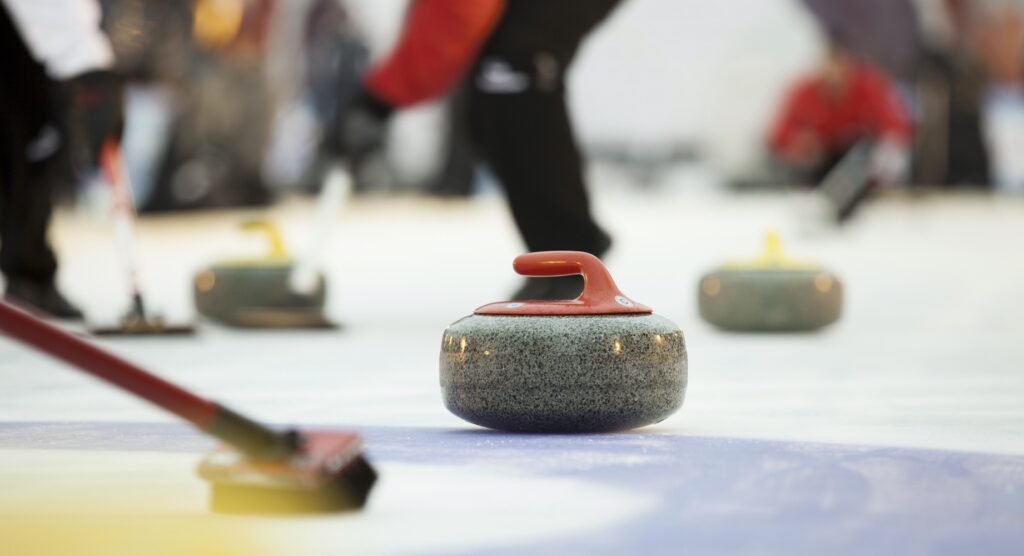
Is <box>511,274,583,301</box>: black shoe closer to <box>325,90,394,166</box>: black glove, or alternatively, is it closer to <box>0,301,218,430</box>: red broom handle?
<box>325,90,394,166</box>: black glove

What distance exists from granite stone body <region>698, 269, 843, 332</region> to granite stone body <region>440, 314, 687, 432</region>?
164cm

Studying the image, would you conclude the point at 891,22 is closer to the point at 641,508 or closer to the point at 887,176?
the point at 887,176

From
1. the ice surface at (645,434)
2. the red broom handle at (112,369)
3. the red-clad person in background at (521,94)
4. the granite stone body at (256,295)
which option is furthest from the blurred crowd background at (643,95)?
the red broom handle at (112,369)

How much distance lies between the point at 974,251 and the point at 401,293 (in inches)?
129

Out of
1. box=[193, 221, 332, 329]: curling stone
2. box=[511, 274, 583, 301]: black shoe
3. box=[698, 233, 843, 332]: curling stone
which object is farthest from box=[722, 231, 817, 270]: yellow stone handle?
box=[193, 221, 332, 329]: curling stone

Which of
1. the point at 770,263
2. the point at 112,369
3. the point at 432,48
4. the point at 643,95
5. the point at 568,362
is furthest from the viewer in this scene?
the point at 643,95

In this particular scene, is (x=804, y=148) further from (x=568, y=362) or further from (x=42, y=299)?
(x=568, y=362)

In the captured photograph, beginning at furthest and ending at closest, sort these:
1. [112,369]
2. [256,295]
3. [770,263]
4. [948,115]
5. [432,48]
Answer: [948,115], [256,295], [770,263], [432,48], [112,369]

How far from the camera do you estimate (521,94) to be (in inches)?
127

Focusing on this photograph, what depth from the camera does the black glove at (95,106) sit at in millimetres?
3422

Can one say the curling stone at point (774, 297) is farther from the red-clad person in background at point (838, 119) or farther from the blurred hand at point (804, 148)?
the blurred hand at point (804, 148)

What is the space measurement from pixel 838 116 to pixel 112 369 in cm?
682

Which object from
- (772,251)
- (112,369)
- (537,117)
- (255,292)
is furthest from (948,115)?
(112,369)

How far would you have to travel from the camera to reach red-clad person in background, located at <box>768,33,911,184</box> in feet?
24.9
